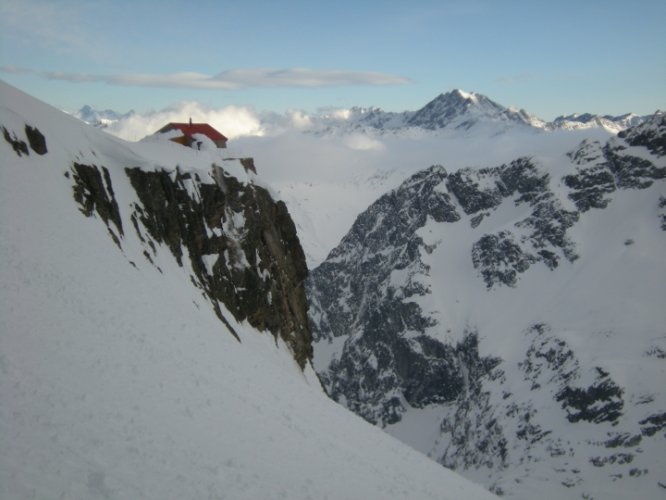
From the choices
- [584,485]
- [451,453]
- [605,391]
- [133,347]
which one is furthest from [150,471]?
[451,453]

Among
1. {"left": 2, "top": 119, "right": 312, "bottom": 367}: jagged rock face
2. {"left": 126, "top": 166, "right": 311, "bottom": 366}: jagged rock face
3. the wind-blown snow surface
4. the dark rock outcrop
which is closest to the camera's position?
the wind-blown snow surface

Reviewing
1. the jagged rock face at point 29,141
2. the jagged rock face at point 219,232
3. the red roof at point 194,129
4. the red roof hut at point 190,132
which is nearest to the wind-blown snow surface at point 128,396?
the jagged rock face at point 29,141

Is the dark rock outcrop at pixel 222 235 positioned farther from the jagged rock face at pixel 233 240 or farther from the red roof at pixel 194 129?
the red roof at pixel 194 129

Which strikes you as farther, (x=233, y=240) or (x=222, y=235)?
(x=233, y=240)

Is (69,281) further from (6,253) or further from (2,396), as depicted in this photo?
(2,396)

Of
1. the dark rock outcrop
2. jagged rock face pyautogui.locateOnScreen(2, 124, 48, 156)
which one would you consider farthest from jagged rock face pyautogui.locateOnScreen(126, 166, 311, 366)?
jagged rock face pyautogui.locateOnScreen(2, 124, 48, 156)

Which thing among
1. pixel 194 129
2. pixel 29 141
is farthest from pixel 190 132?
pixel 29 141

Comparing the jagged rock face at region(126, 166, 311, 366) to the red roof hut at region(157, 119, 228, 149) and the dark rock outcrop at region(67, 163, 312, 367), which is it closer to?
the dark rock outcrop at region(67, 163, 312, 367)

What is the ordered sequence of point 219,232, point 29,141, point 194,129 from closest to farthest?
point 29,141 → point 219,232 → point 194,129

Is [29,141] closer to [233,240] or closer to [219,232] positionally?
[219,232]
